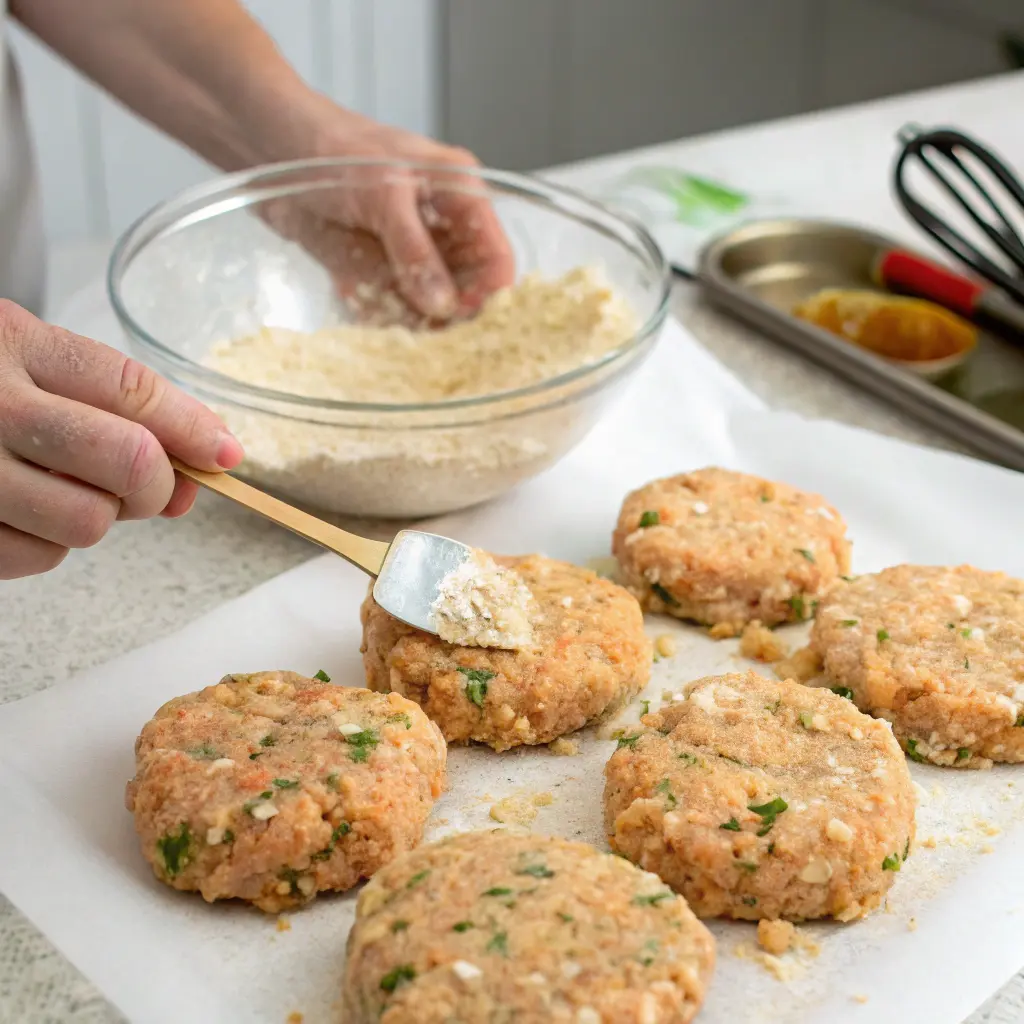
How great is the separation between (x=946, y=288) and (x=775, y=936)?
1.57 m

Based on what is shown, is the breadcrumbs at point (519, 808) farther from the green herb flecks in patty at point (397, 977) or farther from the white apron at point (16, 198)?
the white apron at point (16, 198)

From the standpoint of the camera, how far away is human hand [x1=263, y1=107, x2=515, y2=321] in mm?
2021

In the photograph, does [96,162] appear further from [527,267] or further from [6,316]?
[6,316]

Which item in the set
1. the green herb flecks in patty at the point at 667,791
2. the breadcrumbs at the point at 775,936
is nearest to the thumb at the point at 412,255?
the green herb flecks in patty at the point at 667,791

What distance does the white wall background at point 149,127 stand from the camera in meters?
3.90

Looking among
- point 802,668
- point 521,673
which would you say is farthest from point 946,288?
point 521,673

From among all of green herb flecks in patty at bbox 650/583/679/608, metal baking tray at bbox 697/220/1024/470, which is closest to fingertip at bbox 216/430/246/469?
green herb flecks in patty at bbox 650/583/679/608

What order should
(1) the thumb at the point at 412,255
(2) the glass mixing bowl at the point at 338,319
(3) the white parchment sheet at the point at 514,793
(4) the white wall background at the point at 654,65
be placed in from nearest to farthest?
(3) the white parchment sheet at the point at 514,793 → (2) the glass mixing bowl at the point at 338,319 → (1) the thumb at the point at 412,255 → (4) the white wall background at the point at 654,65

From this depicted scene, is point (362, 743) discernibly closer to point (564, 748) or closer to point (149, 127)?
point (564, 748)

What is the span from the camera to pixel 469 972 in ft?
3.26

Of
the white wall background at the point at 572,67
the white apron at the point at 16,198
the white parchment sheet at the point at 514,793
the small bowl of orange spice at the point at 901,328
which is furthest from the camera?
the white wall background at the point at 572,67

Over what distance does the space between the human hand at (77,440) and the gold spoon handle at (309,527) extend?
5 cm

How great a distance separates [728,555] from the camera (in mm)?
1587

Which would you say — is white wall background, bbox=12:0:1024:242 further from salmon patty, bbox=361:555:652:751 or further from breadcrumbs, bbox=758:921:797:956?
breadcrumbs, bbox=758:921:797:956
